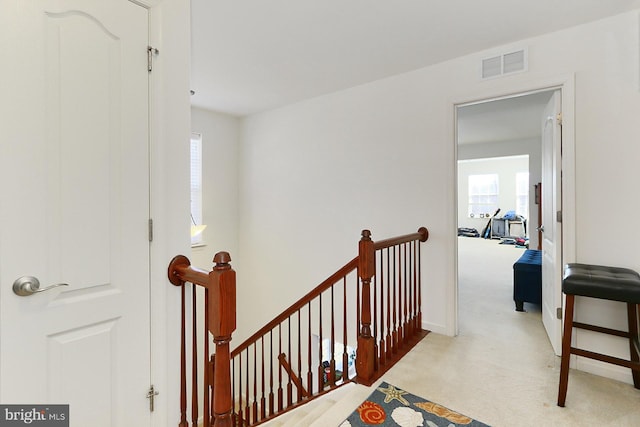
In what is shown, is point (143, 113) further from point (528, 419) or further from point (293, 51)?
point (528, 419)

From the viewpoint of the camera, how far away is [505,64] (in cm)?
255

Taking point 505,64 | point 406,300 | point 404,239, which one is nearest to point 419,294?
point 406,300

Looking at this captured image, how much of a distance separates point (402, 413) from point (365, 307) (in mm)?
641

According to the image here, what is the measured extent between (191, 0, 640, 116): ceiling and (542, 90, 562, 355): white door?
2.10 feet

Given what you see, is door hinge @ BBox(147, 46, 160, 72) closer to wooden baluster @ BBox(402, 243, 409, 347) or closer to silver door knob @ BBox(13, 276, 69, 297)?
silver door knob @ BBox(13, 276, 69, 297)

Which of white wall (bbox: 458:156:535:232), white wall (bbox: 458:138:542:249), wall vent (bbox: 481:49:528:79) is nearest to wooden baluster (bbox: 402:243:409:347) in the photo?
wall vent (bbox: 481:49:528:79)

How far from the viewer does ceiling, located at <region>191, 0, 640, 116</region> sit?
2.05 metres

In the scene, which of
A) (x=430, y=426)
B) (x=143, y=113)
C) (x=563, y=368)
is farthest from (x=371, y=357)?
(x=143, y=113)

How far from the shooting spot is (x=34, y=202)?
117cm

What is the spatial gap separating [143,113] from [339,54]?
6.03 ft

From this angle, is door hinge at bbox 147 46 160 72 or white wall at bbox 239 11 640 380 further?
white wall at bbox 239 11 640 380

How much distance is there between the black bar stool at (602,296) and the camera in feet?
5.66

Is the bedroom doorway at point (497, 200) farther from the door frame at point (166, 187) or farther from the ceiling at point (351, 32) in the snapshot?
the door frame at point (166, 187)

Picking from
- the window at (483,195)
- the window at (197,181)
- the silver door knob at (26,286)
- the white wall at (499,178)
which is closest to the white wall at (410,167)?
Answer: the window at (197,181)
